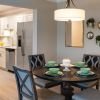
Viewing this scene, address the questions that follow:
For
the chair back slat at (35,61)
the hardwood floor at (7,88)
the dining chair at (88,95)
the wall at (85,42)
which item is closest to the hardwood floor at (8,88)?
the hardwood floor at (7,88)

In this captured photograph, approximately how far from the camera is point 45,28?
5719 mm

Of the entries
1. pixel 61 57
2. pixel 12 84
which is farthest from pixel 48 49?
pixel 12 84

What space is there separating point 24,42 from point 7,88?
1.81 meters

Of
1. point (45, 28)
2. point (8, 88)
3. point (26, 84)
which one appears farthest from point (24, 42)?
point (26, 84)

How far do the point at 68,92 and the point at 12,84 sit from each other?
226 centimetres

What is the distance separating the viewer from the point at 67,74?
9.47 ft

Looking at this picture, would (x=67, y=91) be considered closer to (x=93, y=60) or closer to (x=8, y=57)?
(x=93, y=60)

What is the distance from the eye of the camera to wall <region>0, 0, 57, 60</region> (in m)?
5.46

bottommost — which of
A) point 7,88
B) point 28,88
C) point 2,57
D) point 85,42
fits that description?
point 7,88

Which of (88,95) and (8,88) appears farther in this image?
(8,88)

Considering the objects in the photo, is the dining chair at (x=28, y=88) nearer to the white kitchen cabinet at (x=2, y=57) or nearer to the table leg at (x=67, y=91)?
the table leg at (x=67, y=91)

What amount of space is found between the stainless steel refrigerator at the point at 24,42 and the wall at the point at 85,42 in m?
0.95

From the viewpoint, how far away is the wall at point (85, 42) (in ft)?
15.9

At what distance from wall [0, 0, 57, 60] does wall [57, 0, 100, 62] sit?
185 mm
